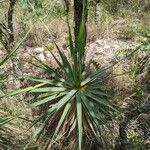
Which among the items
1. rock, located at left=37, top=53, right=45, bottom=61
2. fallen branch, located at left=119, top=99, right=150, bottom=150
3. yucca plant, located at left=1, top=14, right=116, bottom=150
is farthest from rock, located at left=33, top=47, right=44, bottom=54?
yucca plant, located at left=1, top=14, right=116, bottom=150

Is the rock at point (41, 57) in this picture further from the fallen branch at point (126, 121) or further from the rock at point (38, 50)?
the fallen branch at point (126, 121)

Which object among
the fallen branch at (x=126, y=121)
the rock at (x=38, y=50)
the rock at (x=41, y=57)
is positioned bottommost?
the fallen branch at (x=126, y=121)

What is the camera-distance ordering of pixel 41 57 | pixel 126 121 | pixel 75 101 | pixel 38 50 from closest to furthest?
pixel 75 101
pixel 126 121
pixel 41 57
pixel 38 50

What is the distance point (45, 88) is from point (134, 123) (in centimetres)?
196

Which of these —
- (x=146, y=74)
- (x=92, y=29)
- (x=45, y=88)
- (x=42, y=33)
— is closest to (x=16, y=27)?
(x=42, y=33)

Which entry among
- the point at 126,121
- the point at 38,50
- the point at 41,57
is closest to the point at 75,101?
the point at 126,121

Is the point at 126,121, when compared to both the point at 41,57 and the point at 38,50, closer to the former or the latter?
the point at 41,57

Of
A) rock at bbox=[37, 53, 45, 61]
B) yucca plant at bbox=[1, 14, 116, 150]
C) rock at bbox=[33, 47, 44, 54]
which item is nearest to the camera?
yucca plant at bbox=[1, 14, 116, 150]

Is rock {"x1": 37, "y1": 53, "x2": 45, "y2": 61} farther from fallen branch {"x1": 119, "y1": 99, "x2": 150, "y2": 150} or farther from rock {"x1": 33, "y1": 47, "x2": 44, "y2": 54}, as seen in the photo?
fallen branch {"x1": 119, "y1": 99, "x2": 150, "y2": 150}

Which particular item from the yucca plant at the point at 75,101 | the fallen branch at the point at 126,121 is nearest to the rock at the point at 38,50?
the fallen branch at the point at 126,121

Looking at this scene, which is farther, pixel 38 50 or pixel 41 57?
pixel 38 50

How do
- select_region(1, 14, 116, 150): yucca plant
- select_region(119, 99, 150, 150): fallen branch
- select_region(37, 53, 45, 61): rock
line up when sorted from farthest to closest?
select_region(37, 53, 45, 61): rock < select_region(119, 99, 150, 150): fallen branch < select_region(1, 14, 116, 150): yucca plant

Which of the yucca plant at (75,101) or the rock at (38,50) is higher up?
the rock at (38,50)

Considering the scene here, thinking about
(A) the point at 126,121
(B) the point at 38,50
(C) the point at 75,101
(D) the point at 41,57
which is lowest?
(A) the point at 126,121
